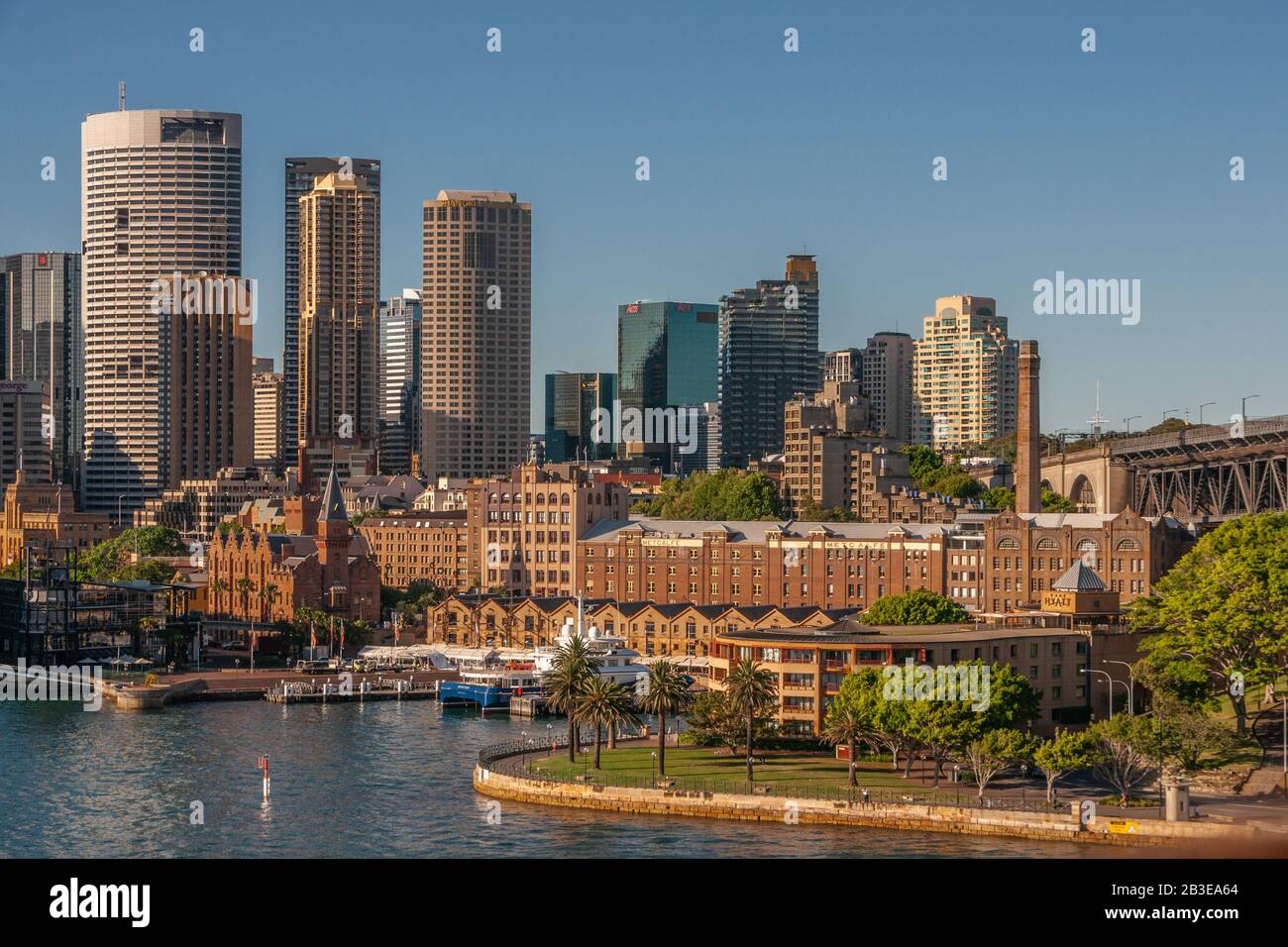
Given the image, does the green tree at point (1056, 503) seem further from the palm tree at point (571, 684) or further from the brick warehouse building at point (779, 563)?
the palm tree at point (571, 684)

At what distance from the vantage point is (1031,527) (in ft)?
365

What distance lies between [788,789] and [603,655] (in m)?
38.9

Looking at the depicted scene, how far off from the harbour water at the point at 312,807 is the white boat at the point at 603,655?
10.4 m

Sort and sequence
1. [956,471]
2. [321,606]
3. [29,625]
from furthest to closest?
1. [956,471]
2. [321,606]
3. [29,625]

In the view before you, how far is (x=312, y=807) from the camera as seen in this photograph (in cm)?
6362

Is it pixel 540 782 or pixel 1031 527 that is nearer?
pixel 540 782

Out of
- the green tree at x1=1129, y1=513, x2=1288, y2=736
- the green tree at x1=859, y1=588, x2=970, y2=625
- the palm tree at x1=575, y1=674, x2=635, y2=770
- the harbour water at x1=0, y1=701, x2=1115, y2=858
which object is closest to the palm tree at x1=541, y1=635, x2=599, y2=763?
the palm tree at x1=575, y1=674, x2=635, y2=770

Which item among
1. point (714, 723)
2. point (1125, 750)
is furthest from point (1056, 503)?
point (1125, 750)

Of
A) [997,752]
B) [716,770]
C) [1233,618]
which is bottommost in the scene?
[716,770]

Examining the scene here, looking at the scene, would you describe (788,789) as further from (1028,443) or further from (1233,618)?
(1028,443)

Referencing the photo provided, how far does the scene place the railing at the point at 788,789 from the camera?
58.2 metres
